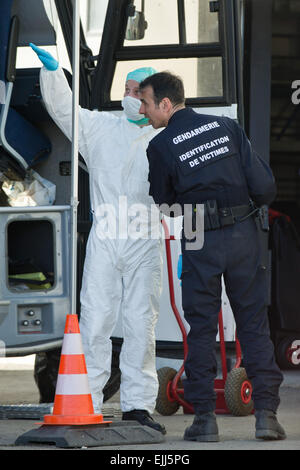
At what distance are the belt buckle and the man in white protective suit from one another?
53 cm

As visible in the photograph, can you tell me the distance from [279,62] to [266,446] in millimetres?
8528

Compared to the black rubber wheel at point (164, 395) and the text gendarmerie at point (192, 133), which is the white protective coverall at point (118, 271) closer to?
the text gendarmerie at point (192, 133)

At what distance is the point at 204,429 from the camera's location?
4270mm

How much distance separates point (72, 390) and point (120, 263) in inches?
30.2

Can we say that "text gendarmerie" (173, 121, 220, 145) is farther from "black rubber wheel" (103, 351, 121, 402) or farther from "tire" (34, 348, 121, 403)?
"black rubber wheel" (103, 351, 121, 402)

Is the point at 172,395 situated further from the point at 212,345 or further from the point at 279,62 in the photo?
the point at 279,62

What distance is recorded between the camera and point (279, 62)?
12.0 meters

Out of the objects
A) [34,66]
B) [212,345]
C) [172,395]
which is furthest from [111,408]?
[34,66]

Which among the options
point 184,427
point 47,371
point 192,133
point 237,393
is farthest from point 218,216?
point 47,371

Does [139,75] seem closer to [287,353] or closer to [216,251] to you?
[216,251]

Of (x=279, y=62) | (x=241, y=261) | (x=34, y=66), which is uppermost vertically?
(x=279, y=62)

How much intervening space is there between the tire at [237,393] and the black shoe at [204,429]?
104 centimetres

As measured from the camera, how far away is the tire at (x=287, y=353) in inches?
314

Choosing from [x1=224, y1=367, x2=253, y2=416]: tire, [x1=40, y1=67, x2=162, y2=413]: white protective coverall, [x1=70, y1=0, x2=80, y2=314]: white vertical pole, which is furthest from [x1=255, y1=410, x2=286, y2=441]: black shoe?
[x1=224, y1=367, x2=253, y2=416]: tire
